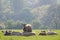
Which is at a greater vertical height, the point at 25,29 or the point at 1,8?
the point at 1,8

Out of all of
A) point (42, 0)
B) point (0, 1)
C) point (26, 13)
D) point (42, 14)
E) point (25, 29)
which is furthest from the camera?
point (42, 0)

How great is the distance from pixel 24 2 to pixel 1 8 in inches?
609

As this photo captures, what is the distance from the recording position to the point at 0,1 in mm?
69312

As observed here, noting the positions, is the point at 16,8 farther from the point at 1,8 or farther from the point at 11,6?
the point at 1,8

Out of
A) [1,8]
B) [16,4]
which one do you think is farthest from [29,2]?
[1,8]

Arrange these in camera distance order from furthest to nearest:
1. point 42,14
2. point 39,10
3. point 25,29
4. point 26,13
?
1. point 39,10
2. point 42,14
3. point 26,13
4. point 25,29

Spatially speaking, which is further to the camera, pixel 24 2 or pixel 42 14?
pixel 24 2

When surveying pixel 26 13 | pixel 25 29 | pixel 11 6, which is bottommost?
pixel 25 29

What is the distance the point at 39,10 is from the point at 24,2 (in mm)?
7846

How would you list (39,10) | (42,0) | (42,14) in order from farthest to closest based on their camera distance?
(42,0) → (39,10) → (42,14)

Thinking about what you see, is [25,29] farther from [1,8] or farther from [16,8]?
[16,8]

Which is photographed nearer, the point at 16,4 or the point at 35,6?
the point at 16,4

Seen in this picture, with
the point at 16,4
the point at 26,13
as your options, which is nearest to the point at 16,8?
the point at 16,4

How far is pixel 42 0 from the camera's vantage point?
3487 inches
